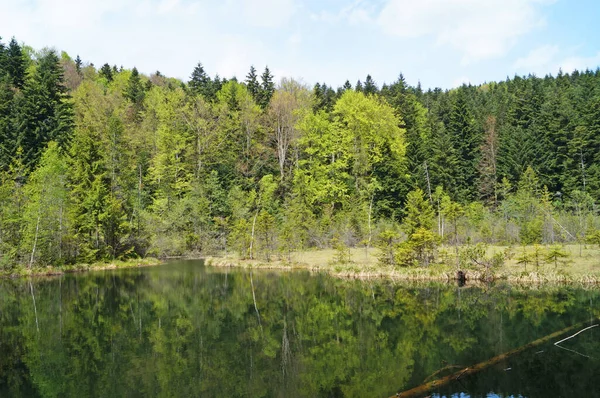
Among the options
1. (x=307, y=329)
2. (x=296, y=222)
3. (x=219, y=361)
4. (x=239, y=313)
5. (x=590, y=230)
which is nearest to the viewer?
(x=219, y=361)

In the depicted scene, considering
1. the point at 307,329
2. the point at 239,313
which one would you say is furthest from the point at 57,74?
the point at 307,329

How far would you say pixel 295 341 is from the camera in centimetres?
1616

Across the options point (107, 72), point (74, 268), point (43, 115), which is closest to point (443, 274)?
point (74, 268)

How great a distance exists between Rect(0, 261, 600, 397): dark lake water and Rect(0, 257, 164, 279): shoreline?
1084 centimetres

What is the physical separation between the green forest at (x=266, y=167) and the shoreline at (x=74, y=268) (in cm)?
71

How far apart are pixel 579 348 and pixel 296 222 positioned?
110 ft

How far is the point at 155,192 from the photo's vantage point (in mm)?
58875

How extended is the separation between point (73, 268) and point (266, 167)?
28.6 m

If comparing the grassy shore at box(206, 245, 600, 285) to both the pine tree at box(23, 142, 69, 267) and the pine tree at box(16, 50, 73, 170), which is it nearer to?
the pine tree at box(23, 142, 69, 267)

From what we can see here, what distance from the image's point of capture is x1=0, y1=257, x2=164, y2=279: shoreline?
119 feet

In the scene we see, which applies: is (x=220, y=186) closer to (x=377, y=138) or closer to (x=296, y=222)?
(x=296, y=222)

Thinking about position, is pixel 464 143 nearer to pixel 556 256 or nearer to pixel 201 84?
pixel 556 256

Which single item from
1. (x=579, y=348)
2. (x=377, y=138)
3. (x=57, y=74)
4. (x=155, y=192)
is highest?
(x=57, y=74)

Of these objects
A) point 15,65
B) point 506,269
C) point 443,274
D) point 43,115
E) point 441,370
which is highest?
point 15,65
